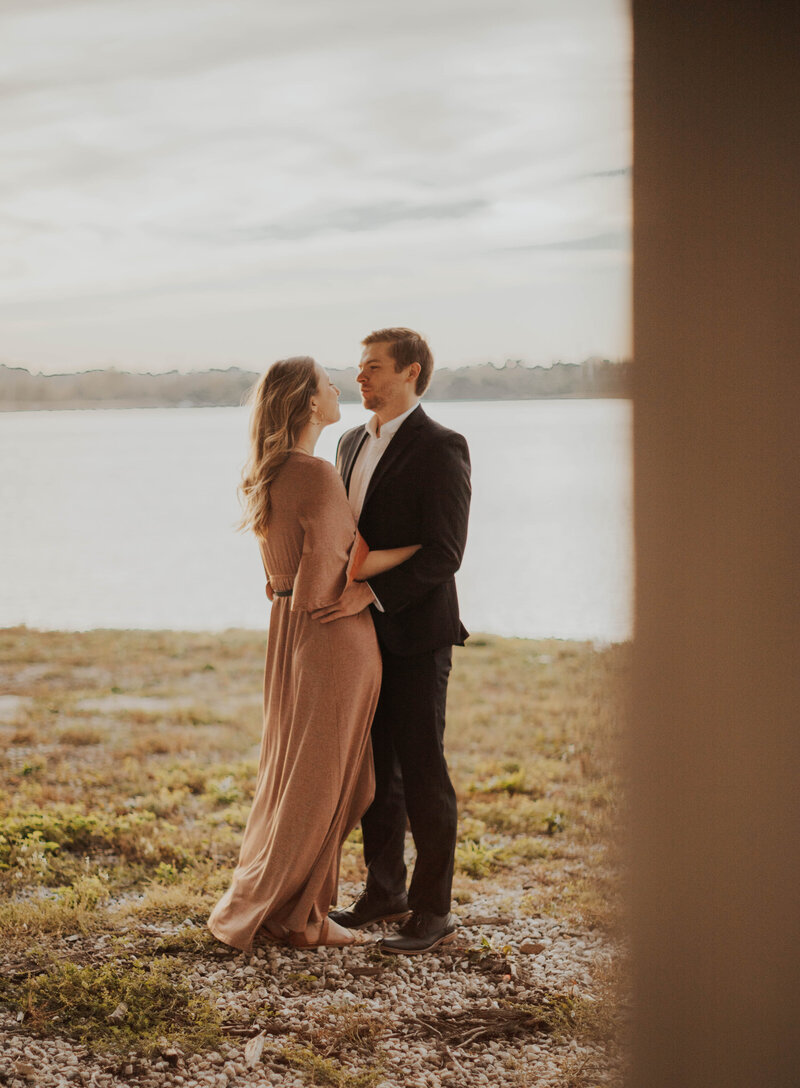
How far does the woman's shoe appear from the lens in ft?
8.86

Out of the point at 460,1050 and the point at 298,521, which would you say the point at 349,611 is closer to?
the point at 298,521

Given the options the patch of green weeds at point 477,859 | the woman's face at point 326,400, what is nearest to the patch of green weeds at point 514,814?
the patch of green weeds at point 477,859

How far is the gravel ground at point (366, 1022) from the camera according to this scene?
7.06ft

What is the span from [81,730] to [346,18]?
414cm

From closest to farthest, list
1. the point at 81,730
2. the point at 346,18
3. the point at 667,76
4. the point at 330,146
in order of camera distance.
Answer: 1. the point at 667,76
2. the point at 346,18
3. the point at 81,730
4. the point at 330,146

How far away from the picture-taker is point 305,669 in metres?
2.66

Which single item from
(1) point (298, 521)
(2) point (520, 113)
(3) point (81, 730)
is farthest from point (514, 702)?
(2) point (520, 113)

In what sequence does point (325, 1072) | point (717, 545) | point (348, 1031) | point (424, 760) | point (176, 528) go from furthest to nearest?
1. point (176, 528)
2. point (424, 760)
3. point (348, 1031)
4. point (325, 1072)
5. point (717, 545)

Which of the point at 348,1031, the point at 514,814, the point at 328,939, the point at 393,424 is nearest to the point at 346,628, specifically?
the point at 393,424

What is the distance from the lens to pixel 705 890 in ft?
4.30

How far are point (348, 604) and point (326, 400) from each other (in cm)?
60

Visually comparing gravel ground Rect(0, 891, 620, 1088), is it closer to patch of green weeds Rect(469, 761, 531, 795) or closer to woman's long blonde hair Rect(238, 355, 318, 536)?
woman's long blonde hair Rect(238, 355, 318, 536)

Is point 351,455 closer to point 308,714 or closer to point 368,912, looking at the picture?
point 308,714

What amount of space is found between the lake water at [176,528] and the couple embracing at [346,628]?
3764 millimetres
